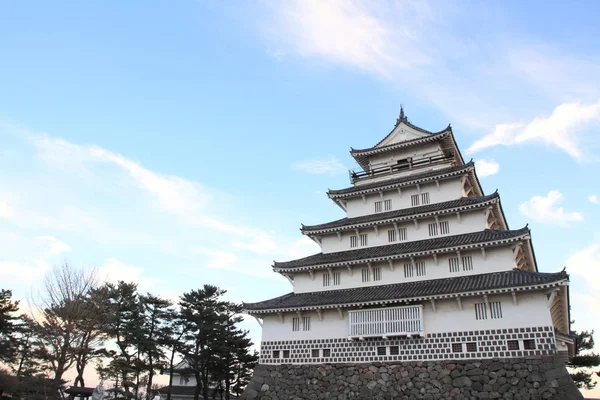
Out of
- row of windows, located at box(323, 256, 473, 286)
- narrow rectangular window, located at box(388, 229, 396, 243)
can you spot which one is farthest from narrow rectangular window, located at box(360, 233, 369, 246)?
row of windows, located at box(323, 256, 473, 286)

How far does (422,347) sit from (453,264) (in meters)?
5.60

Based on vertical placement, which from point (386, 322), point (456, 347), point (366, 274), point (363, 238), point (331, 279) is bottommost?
point (456, 347)

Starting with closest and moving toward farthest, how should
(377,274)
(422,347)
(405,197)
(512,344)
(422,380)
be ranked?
(512,344), (422,380), (422,347), (377,274), (405,197)

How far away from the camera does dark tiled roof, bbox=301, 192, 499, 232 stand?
28.3m

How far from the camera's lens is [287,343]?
2877 cm

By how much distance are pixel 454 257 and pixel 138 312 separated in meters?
32.4

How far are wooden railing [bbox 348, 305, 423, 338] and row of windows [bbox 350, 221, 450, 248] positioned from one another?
20.8 ft

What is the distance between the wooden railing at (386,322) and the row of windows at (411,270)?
325cm

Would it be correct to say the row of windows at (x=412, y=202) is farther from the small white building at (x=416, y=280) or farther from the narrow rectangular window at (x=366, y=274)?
the narrow rectangular window at (x=366, y=274)

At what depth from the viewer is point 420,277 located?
1089 inches

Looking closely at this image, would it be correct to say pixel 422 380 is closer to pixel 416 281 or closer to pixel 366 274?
pixel 416 281

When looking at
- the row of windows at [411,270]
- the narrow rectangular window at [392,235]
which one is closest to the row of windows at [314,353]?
the row of windows at [411,270]

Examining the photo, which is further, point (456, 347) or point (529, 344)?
point (456, 347)

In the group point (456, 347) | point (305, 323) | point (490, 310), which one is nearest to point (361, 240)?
point (305, 323)
